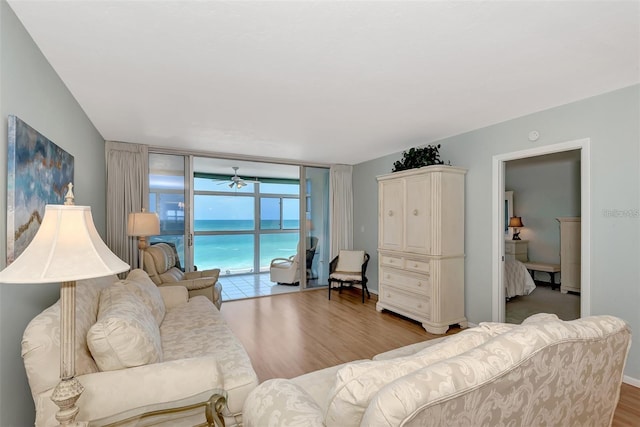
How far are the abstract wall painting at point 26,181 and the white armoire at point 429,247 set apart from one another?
358 cm

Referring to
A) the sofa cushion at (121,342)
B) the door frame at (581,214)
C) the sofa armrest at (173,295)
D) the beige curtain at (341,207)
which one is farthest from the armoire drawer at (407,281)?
the sofa cushion at (121,342)

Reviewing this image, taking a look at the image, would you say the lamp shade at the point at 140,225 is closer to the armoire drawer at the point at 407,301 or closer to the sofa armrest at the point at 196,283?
the sofa armrest at the point at 196,283

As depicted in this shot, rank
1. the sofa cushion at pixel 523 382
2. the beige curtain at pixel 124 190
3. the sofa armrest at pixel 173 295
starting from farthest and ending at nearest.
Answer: the beige curtain at pixel 124 190
the sofa armrest at pixel 173 295
the sofa cushion at pixel 523 382

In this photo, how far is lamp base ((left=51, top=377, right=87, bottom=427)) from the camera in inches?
43.8

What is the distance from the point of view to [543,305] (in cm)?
463

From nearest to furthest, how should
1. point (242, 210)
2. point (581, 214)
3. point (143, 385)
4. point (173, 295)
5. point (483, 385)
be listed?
1. point (483, 385)
2. point (143, 385)
3. point (581, 214)
4. point (173, 295)
5. point (242, 210)

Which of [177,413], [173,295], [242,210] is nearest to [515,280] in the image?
[173,295]

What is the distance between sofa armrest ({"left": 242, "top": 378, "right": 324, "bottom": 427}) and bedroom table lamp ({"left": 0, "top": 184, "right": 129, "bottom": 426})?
676 mm

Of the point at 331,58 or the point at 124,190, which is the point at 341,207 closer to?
the point at 124,190

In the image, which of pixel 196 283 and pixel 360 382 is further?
pixel 196 283

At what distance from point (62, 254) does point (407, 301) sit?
3.75 metres

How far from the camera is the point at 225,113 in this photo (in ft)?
10.1

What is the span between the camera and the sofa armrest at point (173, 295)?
10.2 feet

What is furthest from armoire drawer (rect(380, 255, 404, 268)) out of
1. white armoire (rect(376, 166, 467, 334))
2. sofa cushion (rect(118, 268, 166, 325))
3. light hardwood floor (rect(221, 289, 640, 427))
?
sofa cushion (rect(118, 268, 166, 325))
